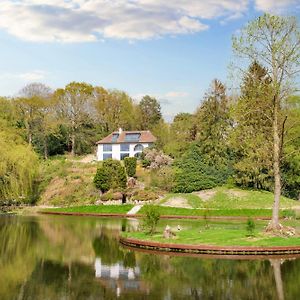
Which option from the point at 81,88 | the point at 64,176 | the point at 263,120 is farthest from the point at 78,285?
the point at 81,88

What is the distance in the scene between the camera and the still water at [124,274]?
17.5 m

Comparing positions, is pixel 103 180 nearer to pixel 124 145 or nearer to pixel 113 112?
pixel 124 145

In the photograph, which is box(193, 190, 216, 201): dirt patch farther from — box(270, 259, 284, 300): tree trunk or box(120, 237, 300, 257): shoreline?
box(270, 259, 284, 300): tree trunk

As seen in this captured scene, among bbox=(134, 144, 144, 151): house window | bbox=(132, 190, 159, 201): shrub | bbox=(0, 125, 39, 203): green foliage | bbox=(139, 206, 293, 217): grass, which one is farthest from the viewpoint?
bbox=(134, 144, 144, 151): house window

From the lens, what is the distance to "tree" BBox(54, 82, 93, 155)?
83062 mm

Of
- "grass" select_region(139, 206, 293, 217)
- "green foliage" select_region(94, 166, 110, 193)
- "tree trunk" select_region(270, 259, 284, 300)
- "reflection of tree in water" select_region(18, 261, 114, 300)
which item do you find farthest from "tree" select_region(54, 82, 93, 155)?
"tree trunk" select_region(270, 259, 284, 300)

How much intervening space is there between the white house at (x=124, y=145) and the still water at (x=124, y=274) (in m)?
47.3

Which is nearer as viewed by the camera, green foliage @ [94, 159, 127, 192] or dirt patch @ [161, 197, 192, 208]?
dirt patch @ [161, 197, 192, 208]

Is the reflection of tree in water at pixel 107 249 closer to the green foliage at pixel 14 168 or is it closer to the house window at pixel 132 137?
the green foliage at pixel 14 168

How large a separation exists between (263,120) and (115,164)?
19214 millimetres

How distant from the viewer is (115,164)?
2398 inches

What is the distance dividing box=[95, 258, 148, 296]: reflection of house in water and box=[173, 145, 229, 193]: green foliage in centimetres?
3531

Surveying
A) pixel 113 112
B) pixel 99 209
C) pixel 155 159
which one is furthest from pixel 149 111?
pixel 99 209

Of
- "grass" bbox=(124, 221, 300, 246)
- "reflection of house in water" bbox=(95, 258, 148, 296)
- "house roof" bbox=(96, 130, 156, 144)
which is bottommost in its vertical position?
"reflection of house in water" bbox=(95, 258, 148, 296)
